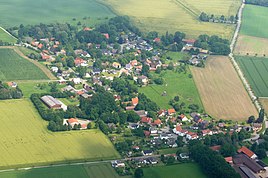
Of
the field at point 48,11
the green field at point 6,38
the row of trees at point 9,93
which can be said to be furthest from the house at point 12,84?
the field at point 48,11

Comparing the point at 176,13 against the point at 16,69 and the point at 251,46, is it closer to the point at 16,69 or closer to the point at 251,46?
the point at 251,46

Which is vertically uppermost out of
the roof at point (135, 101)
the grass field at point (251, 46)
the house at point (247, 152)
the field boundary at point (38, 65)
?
the grass field at point (251, 46)

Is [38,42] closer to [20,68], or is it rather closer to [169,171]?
[20,68]

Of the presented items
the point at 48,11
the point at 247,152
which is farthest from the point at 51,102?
the point at 48,11

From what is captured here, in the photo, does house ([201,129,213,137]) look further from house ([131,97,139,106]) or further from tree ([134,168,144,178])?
tree ([134,168,144,178])

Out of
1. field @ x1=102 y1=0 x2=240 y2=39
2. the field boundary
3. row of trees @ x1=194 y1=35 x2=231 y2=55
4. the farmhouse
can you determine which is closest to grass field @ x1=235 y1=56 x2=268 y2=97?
row of trees @ x1=194 y1=35 x2=231 y2=55

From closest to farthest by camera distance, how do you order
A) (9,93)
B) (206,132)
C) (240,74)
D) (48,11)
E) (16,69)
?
(206,132), (9,93), (16,69), (240,74), (48,11)

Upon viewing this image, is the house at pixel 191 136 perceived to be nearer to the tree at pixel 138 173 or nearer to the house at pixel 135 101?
the house at pixel 135 101
